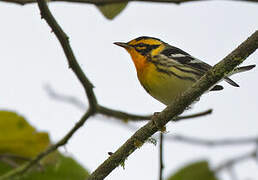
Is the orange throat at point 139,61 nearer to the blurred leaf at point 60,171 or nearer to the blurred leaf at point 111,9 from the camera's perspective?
the blurred leaf at point 111,9

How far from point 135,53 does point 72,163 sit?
144 centimetres

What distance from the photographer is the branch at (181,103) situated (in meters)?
2.90

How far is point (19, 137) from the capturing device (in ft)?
15.9

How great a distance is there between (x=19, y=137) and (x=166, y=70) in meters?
1.45

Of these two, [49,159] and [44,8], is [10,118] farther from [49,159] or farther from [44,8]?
[44,8]

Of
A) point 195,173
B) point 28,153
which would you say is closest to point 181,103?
point 195,173

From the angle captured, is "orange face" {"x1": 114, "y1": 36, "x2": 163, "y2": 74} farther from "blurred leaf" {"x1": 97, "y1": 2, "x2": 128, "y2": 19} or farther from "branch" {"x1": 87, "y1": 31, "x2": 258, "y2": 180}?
"branch" {"x1": 87, "y1": 31, "x2": 258, "y2": 180}

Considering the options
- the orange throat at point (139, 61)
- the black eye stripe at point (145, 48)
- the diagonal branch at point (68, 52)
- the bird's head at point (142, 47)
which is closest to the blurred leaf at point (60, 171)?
the diagonal branch at point (68, 52)

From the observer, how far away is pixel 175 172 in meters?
3.69

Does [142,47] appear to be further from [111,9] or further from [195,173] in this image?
[195,173]

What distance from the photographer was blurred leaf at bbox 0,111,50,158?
4.70 meters

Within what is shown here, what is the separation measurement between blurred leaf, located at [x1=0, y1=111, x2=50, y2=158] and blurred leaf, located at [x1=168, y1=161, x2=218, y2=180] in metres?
1.67

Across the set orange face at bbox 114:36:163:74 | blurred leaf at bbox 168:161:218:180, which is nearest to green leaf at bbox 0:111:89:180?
blurred leaf at bbox 168:161:218:180

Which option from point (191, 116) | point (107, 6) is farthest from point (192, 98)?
point (107, 6)
